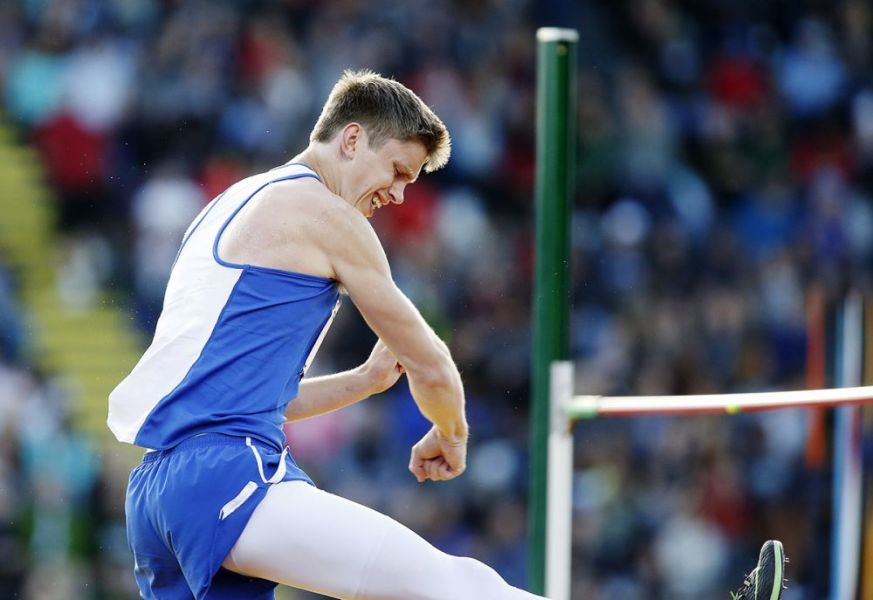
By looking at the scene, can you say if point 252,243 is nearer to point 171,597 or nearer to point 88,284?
point 171,597

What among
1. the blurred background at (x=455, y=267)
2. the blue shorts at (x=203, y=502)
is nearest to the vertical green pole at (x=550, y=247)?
the blue shorts at (x=203, y=502)

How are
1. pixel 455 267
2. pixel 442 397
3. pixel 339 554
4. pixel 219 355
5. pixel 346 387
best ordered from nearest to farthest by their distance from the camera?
pixel 339 554, pixel 219 355, pixel 442 397, pixel 346 387, pixel 455 267

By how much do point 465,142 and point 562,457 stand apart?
597 cm

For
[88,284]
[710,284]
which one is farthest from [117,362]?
[710,284]

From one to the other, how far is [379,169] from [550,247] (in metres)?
0.50

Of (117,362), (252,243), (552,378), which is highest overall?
(252,243)

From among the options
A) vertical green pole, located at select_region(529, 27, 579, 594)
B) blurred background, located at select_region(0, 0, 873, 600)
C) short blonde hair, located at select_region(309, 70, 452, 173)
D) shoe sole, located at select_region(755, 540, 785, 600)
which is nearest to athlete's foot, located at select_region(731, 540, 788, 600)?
shoe sole, located at select_region(755, 540, 785, 600)

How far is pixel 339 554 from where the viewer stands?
303 cm

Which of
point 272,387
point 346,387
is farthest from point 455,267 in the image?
point 272,387

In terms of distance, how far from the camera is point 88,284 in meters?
8.38

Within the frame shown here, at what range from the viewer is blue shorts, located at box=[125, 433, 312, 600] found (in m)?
3.05

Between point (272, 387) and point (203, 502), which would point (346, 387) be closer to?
point (272, 387)

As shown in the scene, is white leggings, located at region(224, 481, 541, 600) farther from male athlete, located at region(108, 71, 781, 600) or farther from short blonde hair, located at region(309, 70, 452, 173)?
short blonde hair, located at region(309, 70, 452, 173)

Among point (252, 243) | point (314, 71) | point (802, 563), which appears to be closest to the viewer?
point (252, 243)
